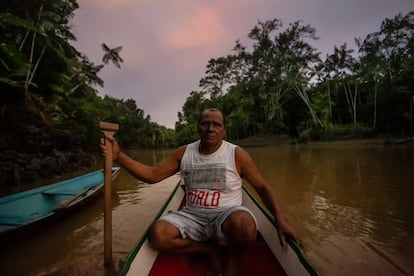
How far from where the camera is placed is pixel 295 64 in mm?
26938

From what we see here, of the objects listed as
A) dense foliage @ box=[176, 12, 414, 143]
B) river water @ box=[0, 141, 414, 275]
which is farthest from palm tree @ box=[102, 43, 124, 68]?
river water @ box=[0, 141, 414, 275]

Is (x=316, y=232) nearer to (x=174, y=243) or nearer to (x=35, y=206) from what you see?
(x=174, y=243)

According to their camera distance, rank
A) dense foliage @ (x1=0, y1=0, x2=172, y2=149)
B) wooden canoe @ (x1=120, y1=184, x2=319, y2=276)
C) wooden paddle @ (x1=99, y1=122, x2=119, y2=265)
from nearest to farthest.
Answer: wooden canoe @ (x1=120, y1=184, x2=319, y2=276)
wooden paddle @ (x1=99, y1=122, x2=119, y2=265)
dense foliage @ (x1=0, y1=0, x2=172, y2=149)

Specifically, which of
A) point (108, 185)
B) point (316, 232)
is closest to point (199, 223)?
point (108, 185)

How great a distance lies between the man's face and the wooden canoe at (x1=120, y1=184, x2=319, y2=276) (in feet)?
2.66

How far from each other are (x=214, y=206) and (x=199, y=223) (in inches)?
7.0

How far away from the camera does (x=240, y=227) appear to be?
1.69 meters

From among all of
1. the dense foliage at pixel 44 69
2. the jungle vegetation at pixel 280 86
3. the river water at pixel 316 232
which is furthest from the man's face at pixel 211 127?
the jungle vegetation at pixel 280 86

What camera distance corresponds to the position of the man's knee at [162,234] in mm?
1793

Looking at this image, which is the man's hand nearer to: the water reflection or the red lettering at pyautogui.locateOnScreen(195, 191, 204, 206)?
the red lettering at pyautogui.locateOnScreen(195, 191, 204, 206)

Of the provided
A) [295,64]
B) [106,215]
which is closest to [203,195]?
[106,215]

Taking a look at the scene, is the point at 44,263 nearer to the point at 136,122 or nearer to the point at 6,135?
the point at 6,135

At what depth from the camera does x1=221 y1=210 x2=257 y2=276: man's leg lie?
169 cm

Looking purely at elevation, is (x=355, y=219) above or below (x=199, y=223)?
below
